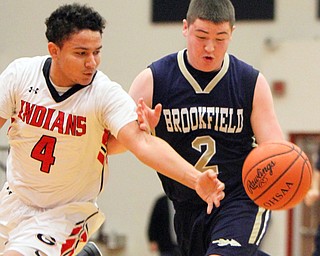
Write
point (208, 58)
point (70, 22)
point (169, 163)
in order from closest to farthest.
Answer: point (169, 163)
point (70, 22)
point (208, 58)

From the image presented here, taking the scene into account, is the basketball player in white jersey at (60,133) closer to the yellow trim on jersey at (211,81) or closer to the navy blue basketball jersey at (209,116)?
the navy blue basketball jersey at (209,116)

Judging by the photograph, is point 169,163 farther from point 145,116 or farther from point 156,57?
point 156,57

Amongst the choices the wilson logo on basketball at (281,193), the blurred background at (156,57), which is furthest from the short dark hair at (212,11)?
the blurred background at (156,57)

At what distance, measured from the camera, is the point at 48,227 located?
543cm

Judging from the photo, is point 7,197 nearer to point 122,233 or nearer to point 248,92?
point 248,92

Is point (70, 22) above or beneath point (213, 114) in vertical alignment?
above

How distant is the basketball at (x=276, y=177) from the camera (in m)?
5.00

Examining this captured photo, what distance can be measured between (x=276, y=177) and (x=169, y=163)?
0.68 metres

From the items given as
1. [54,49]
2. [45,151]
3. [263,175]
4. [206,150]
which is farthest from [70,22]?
[263,175]

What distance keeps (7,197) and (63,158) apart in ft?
1.92

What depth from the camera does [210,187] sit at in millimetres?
4715

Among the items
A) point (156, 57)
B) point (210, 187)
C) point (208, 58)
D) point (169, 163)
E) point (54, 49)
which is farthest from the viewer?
point (156, 57)

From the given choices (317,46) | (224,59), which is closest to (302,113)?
(317,46)

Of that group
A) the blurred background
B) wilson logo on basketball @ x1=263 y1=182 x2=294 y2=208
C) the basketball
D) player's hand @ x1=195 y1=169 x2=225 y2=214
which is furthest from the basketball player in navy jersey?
the blurred background
